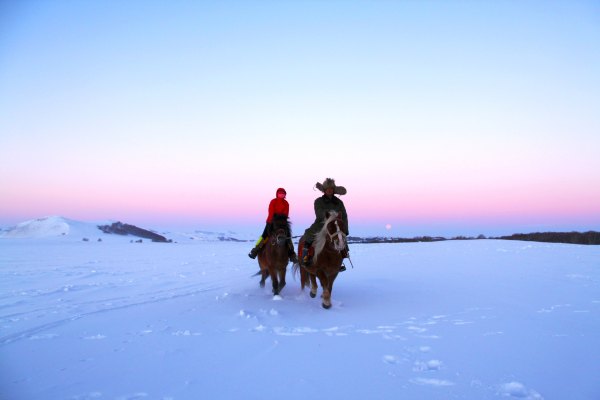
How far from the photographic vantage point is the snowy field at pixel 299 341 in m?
3.62

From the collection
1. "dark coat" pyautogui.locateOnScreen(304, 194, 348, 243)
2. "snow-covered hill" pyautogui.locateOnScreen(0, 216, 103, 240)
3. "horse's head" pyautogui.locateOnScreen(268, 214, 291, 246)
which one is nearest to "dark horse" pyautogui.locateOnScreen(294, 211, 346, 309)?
"dark coat" pyautogui.locateOnScreen(304, 194, 348, 243)

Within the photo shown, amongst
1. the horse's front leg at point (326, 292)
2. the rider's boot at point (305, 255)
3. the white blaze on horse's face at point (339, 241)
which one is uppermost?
the white blaze on horse's face at point (339, 241)

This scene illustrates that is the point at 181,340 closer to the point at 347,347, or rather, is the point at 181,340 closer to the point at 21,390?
the point at 21,390

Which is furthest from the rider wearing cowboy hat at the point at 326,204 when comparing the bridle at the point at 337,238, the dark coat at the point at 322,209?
the bridle at the point at 337,238

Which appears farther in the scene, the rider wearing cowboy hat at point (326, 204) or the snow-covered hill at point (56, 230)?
the snow-covered hill at point (56, 230)

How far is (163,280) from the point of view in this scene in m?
10.9

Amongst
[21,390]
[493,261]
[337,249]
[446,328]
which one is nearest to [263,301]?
[337,249]

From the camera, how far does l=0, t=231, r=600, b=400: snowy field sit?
362 centimetres

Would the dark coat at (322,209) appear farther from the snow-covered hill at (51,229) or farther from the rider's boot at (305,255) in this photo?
the snow-covered hill at (51,229)

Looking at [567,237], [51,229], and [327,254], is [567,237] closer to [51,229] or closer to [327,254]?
[327,254]

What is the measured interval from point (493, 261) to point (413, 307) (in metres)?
9.50

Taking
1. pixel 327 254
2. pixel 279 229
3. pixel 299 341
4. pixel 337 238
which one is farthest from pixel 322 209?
pixel 299 341

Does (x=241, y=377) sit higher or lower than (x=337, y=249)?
lower

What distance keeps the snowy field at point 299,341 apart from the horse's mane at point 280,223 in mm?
1679
